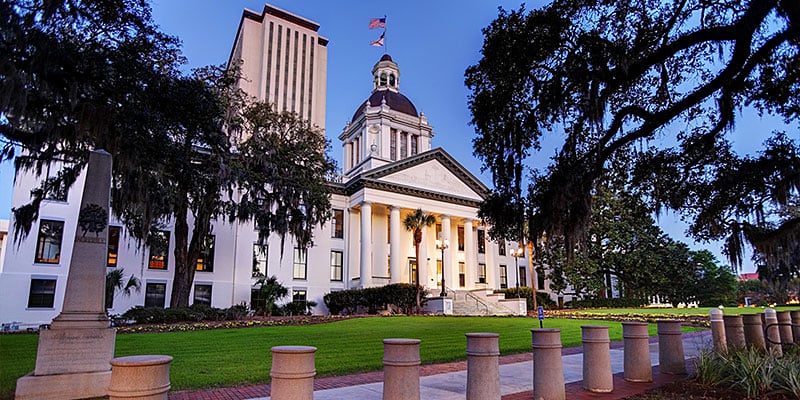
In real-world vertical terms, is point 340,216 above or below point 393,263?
above

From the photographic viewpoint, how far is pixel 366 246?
121 feet

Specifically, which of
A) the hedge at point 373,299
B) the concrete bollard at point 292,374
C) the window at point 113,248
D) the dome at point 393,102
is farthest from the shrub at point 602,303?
the concrete bollard at point 292,374

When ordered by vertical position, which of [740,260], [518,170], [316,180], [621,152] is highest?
[316,180]

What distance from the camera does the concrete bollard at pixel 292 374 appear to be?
4207mm

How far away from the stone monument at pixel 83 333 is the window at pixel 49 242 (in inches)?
963

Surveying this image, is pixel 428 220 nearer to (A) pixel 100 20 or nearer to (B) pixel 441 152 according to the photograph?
(B) pixel 441 152

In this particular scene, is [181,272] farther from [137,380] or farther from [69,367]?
[137,380]

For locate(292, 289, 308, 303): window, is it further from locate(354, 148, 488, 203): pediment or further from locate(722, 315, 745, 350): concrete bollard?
locate(722, 315, 745, 350): concrete bollard

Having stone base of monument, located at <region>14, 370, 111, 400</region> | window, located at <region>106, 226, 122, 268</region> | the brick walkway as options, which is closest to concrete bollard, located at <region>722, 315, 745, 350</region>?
the brick walkway

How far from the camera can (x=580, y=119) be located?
911 centimetres

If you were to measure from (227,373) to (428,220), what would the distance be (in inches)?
1179

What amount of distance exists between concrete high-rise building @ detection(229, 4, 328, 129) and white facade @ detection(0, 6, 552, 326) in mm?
27806

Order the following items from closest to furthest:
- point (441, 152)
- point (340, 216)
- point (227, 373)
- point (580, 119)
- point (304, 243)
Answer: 1. point (227, 373)
2. point (580, 119)
3. point (304, 243)
4. point (340, 216)
5. point (441, 152)

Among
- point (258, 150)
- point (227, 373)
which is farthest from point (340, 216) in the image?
point (227, 373)
